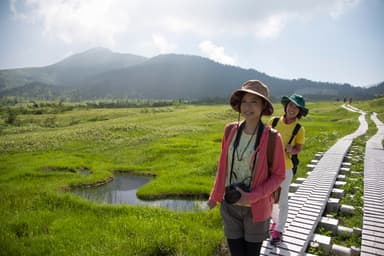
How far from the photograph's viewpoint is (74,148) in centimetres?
2533

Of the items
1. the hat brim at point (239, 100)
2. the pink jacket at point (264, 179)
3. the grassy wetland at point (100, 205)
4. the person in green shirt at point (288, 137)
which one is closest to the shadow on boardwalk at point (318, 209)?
the person in green shirt at point (288, 137)

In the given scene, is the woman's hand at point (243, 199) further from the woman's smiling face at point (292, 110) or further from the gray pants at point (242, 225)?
the woman's smiling face at point (292, 110)

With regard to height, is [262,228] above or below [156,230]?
above

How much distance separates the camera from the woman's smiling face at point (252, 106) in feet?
11.4

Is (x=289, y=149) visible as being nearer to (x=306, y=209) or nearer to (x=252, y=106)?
(x=252, y=106)

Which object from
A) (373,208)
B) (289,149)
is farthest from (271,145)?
(373,208)

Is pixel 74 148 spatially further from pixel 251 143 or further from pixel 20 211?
pixel 251 143

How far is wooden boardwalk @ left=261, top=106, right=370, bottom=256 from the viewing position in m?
5.71

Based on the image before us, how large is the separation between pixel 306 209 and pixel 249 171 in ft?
16.7

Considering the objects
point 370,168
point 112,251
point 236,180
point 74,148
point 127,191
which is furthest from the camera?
point 74,148

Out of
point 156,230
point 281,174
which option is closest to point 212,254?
point 156,230

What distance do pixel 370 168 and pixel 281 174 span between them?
1125cm

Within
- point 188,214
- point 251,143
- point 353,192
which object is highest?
point 251,143

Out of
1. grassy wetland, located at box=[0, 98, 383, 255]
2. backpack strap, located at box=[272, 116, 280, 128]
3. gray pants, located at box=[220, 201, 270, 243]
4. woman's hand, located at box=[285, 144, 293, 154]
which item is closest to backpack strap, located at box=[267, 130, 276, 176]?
gray pants, located at box=[220, 201, 270, 243]
